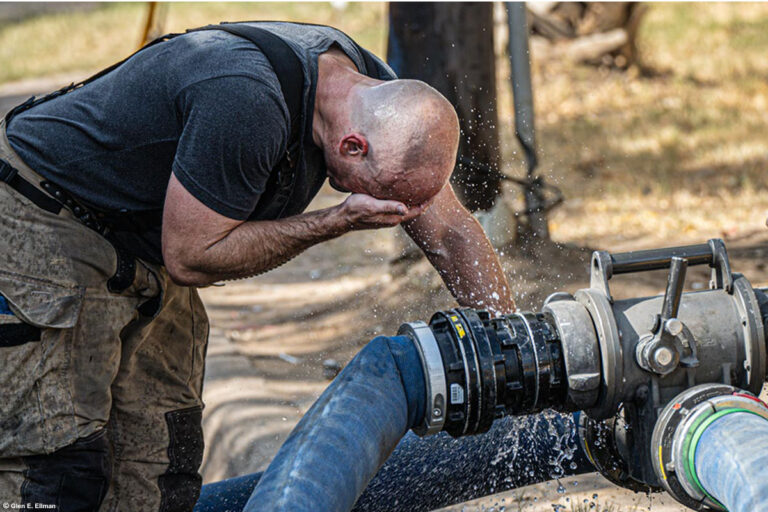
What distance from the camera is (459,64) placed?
18.5 feet

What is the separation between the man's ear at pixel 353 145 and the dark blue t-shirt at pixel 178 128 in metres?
0.12

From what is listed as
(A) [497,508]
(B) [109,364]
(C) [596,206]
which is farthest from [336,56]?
(C) [596,206]

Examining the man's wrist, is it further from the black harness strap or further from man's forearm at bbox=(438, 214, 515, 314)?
man's forearm at bbox=(438, 214, 515, 314)

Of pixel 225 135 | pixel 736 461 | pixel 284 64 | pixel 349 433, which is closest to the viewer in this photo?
pixel 736 461

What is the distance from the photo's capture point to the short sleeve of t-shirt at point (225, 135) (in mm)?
2131

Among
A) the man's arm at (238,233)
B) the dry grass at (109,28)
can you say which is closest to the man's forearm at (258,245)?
the man's arm at (238,233)

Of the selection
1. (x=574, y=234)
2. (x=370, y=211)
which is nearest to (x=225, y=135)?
(x=370, y=211)

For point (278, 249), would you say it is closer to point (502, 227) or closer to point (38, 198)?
point (38, 198)

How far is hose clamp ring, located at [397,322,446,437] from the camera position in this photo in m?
2.03

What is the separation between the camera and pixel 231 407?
433 cm

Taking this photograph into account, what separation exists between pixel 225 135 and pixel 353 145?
14.4 inches

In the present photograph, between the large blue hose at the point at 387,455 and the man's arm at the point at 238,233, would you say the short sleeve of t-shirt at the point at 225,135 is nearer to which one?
the man's arm at the point at 238,233

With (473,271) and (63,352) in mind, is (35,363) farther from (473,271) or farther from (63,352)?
(473,271)

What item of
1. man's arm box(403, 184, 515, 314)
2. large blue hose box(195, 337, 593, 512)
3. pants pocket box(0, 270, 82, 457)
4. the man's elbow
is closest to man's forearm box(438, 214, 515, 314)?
man's arm box(403, 184, 515, 314)
